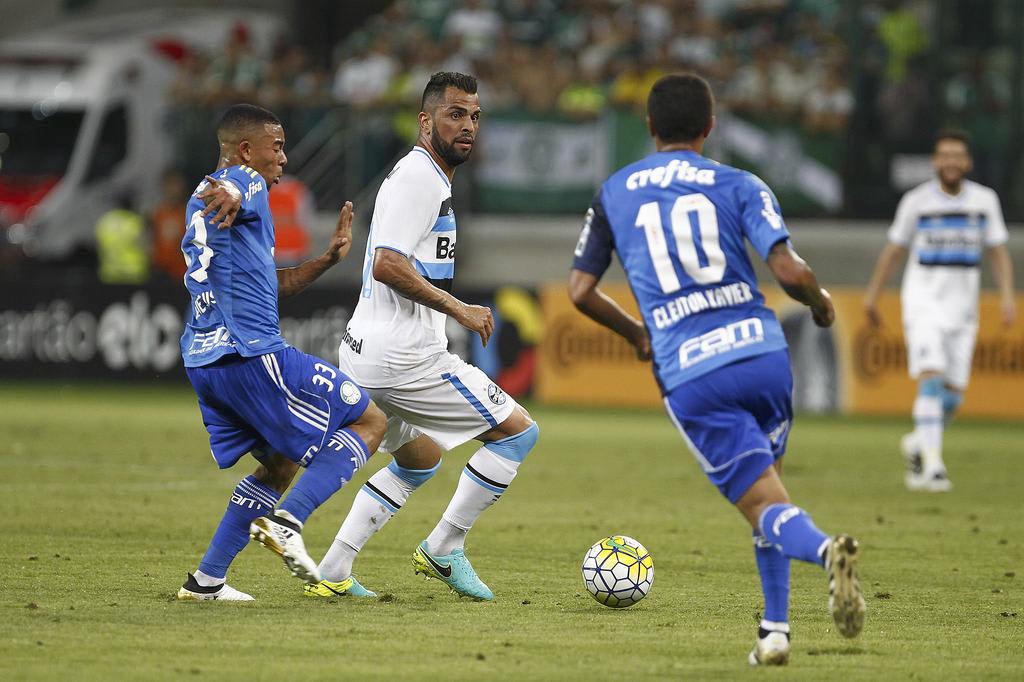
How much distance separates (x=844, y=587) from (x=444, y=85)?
3.11m

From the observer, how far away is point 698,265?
615 centimetres

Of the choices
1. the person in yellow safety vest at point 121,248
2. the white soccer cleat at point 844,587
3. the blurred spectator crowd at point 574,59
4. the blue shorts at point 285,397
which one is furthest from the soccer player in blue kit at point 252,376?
the person in yellow safety vest at point 121,248

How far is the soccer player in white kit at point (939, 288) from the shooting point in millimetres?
12891

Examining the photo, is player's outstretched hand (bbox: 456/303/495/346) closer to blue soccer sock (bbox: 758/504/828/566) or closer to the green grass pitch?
the green grass pitch

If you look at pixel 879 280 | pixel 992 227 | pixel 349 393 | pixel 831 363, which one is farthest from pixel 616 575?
pixel 831 363

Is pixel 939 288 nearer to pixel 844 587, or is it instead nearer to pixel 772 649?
pixel 772 649

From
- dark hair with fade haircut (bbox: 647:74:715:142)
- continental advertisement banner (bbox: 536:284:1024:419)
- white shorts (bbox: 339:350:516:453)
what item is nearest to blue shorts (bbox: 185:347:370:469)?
white shorts (bbox: 339:350:516:453)

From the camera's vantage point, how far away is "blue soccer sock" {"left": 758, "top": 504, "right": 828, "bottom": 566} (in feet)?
19.0

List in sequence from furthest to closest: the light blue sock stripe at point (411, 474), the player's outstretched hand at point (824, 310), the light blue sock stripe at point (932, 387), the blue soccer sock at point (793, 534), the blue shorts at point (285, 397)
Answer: the light blue sock stripe at point (932, 387) → the light blue sock stripe at point (411, 474) → the blue shorts at point (285, 397) → the player's outstretched hand at point (824, 310) → the blue soccer sock at point (793, 534)

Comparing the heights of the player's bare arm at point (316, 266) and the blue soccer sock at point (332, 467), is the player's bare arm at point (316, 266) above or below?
above

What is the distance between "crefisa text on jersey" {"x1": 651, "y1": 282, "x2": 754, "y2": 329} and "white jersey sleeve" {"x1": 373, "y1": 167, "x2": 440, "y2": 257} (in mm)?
1562

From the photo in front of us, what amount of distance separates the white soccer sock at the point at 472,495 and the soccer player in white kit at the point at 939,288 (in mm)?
6063

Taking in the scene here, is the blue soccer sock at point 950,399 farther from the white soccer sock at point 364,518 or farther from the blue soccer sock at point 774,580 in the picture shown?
the blue soccer sock at point 774,580

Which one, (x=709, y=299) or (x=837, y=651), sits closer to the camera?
(x=709, y=299)
